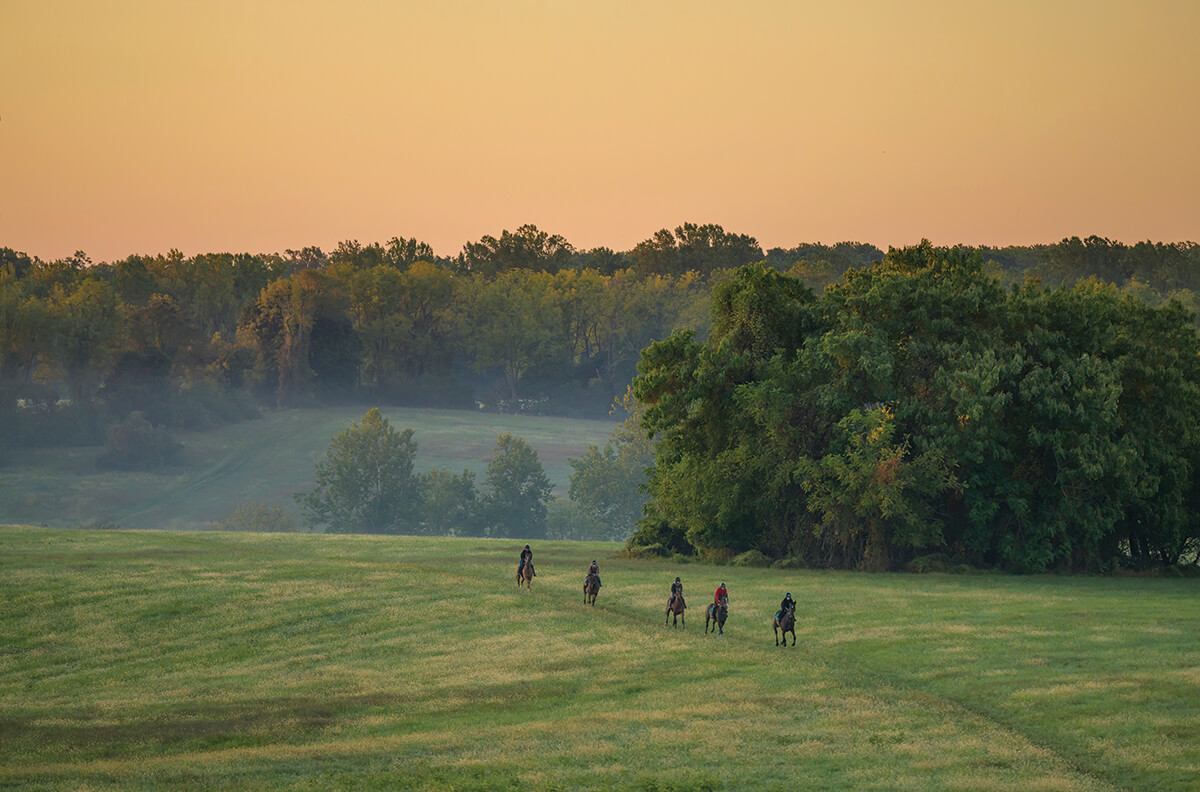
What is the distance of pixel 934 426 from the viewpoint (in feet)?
211

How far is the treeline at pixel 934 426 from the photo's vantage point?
6312 centimetres

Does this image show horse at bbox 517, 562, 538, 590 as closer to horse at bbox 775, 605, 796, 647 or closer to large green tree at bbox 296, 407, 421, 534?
horse at bbox 775, 605, 796, 647

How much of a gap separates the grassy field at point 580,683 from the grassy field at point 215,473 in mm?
106986

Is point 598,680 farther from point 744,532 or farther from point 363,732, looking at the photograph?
point 744,532

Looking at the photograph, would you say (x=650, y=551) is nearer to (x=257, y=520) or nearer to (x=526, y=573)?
(x=526, y=573)

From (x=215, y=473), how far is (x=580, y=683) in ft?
504

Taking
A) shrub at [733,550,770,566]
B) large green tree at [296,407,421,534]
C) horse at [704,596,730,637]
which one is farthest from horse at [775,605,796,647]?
large green tree at [296,407,421,534]

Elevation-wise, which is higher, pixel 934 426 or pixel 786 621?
pixel 934 426

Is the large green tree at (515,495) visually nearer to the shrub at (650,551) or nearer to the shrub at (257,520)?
the shrub at (257,520)

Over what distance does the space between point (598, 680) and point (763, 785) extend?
37.6 ft

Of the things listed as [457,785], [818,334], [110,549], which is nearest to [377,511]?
[110,549]

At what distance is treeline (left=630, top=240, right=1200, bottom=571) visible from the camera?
63.1 metres

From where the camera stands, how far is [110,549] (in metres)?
71.4

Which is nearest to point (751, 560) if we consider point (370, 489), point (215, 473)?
point (370, 489)
